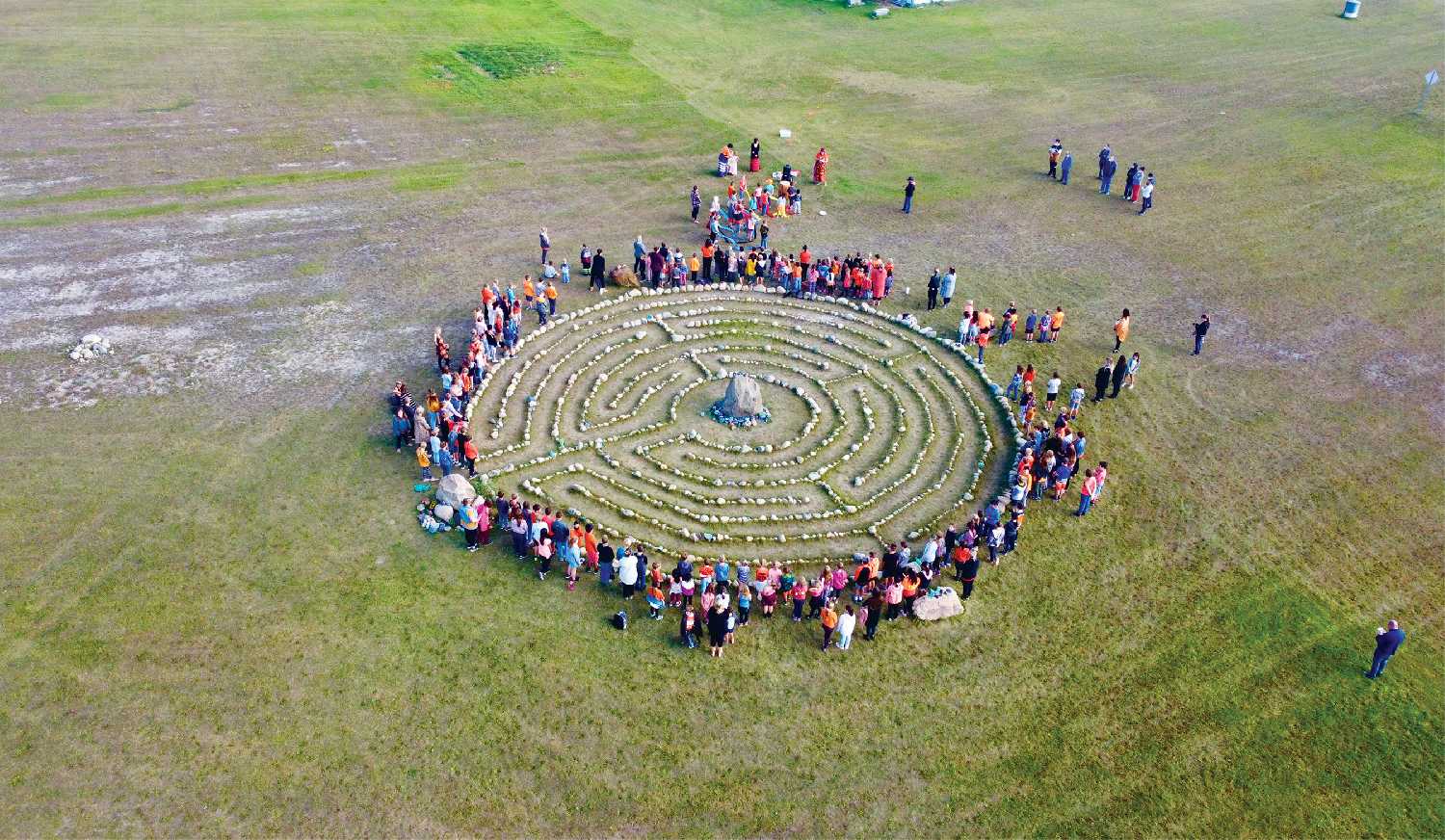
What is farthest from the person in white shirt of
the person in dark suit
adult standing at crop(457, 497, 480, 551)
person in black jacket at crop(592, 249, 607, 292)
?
person in black jacket at crop(592, 249, 607, 292)

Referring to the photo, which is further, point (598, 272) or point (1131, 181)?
point (1131, 181)

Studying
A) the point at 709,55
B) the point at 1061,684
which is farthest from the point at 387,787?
the point at 709,55

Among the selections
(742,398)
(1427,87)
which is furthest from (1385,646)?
(1427,87)

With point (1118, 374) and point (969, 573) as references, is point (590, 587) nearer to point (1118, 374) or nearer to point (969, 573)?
point (969, 573)

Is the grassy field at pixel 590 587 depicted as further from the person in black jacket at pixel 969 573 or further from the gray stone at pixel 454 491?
the gray stone at pixel 454 491

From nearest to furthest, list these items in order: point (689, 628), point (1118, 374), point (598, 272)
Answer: point (689, 628) → point (1118, 374) → point (598, 272)

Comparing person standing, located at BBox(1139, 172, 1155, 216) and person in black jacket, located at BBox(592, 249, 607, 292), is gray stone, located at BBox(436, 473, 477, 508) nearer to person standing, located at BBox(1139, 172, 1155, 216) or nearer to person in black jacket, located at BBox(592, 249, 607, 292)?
person in black jacket, located at BBox(592, 249, 607, 292)

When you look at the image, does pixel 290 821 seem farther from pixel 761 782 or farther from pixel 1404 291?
pixel 1404 291
